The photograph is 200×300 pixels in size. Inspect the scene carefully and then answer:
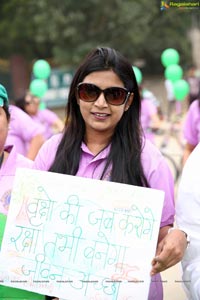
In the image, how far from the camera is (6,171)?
2174mm

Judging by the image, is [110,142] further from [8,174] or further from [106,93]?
[8,174]

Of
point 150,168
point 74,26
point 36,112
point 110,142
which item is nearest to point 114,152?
point 110,142

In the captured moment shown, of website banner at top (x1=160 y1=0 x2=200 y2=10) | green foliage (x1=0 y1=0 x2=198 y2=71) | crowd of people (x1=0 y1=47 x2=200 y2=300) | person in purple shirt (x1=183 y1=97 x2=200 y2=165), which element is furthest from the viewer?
green foliage (x1=0 y1=0 x2=198 y2=71)

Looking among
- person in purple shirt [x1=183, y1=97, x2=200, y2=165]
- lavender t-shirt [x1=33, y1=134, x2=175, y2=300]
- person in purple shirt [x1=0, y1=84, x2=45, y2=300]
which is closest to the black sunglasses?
lavender t-shirt [x1=33, y1=134, x2=175, y2=300]

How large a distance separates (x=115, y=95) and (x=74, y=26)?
61.8 ft

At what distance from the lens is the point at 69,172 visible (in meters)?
2.06

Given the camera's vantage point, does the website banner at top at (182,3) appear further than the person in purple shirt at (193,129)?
No

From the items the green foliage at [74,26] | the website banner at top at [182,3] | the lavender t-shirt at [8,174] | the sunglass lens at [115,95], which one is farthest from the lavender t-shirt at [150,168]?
the green foliage at [74,26]

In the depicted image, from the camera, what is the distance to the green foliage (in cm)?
1986

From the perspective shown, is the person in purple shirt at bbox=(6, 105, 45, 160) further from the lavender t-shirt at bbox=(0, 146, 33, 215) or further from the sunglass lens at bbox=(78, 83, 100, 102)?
the sunglass lens at bbox=(78, 83, 100, 102)

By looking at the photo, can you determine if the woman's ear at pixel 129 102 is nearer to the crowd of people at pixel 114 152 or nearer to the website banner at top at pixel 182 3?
the crowd of people at pixel 114 152

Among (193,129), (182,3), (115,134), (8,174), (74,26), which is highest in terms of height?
(74,26)

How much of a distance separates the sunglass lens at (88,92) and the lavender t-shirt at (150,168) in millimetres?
228

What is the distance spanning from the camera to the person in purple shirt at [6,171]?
1964 millimetres
